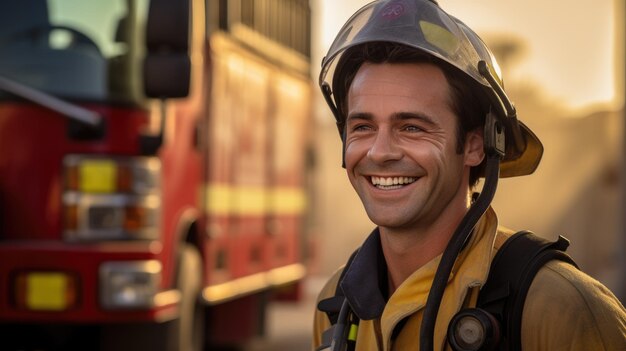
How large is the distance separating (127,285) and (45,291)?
41 centimetres

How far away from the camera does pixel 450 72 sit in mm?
2967

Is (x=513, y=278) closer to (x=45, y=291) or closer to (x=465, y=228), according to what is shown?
(x=465, y=228)

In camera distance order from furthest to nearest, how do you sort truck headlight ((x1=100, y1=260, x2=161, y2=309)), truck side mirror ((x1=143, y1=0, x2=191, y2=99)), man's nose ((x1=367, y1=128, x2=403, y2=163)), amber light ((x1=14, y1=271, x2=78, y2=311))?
truck headlight ((x1=100, y1=260, x2=161, y2=309)) < amber light ((x1=14, y1=271, x2=78, y2=311)) < truck side mirror ((x1=143, y1=0, x2=191, y2=99)) < man's nose ((x1=367, y1=128, x2=403, y2=163))

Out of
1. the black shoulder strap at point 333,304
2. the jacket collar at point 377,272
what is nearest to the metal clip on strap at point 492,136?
the jacket collar at point 377,272

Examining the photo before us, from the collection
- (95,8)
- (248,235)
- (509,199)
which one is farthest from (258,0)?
(509,199)

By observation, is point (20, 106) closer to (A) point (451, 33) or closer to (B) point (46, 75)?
(B) point (46, 75)

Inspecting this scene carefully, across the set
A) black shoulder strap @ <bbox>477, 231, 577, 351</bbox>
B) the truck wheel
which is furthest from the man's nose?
the truck wheel

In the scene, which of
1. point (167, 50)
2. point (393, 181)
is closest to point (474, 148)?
point (393, 181)

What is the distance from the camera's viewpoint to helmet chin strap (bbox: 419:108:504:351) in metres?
2.76

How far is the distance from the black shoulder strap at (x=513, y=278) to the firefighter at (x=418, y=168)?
0.02 metres

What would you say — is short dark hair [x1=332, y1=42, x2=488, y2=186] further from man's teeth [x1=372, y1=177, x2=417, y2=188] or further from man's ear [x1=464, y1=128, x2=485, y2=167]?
man's teeth [x1=372, y1=177, x2=417, y2=188]

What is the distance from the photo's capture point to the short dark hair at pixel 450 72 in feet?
9.68

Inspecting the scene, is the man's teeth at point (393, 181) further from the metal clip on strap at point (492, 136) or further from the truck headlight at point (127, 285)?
the truck headlight at point (127, 285)

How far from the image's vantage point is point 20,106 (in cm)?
770
